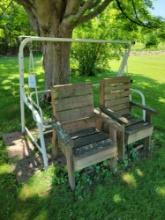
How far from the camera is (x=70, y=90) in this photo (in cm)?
289

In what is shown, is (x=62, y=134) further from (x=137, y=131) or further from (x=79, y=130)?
(x=137, y=131)

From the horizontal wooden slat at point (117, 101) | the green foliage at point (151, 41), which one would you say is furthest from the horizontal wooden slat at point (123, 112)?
the green foliage at point (151, 41)

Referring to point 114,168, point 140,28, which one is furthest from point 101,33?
point 114,168

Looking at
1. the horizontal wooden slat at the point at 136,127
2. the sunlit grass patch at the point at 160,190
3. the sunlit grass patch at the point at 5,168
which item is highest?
the horizontal wooden slat at the point at 136,127

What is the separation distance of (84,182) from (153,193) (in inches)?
29.7

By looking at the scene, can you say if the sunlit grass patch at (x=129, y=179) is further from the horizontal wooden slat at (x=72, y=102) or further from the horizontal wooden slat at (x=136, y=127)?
the horizontal wooden slat at (x=72, y=102)

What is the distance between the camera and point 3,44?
60.3ft

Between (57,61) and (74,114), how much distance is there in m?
1.72

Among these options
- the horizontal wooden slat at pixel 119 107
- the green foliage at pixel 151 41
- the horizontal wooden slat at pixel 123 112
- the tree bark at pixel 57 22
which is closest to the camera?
the horizontal wooden slat at pixel 119 107

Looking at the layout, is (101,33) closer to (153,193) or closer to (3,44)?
(153,193)

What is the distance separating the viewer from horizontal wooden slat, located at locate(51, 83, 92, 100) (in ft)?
9.05

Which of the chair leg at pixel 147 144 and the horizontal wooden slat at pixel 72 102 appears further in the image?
the chair leg at pixel 147 144

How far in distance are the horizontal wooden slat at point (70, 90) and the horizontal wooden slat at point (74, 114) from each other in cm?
20

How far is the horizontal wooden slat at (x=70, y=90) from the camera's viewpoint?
2.76 meters
